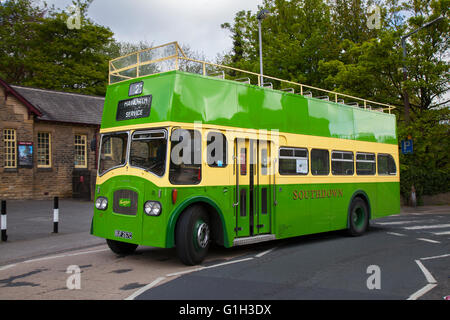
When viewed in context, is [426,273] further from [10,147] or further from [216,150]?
[10,147]

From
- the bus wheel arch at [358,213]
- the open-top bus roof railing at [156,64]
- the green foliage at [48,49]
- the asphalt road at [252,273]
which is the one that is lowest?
the asphalt road at [252,273]

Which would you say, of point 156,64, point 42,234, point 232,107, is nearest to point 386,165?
point 232,107

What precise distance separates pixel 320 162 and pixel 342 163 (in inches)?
40.9

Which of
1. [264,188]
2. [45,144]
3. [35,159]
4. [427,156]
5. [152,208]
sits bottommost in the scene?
[152,208]

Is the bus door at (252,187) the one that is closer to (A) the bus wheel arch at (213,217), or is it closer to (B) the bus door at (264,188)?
(B) the bus door at (264,188)

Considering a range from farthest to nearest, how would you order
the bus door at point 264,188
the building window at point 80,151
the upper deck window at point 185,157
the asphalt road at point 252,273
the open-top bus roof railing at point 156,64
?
the building window at point 80,151
the bus door at point 264,188
the open-top bus roof railing at point 156,64
the upper deck window at point 185,157
the asphalt road at point 252,273

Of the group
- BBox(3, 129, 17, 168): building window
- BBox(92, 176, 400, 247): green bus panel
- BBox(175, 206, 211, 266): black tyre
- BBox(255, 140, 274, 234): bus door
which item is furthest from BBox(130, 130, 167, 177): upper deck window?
BBox(3, 129, 17, 168): building window

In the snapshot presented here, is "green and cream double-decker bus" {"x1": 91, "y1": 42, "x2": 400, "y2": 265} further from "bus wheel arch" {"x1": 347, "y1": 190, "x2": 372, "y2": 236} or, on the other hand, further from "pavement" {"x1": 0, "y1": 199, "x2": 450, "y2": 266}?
"pavement" {"x1": 0, "y1": 199, "x2": 450, "y2": 266}

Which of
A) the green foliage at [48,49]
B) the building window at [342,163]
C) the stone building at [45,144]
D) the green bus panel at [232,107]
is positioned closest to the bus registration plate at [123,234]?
the green bus panel at [232,107]

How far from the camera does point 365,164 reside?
12.8 meters

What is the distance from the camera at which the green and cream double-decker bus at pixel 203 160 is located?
25.8ft

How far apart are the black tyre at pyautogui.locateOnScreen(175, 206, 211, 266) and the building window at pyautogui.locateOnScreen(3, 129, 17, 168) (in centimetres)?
1926

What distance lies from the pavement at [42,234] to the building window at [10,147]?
509cm

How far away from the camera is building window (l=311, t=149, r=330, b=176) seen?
11.0 metres
